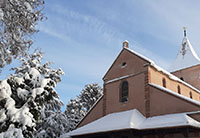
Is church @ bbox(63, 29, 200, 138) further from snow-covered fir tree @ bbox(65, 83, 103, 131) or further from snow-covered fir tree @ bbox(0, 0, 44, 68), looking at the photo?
snow-covered fir tree @ bbox(65, 83, 103, 131)

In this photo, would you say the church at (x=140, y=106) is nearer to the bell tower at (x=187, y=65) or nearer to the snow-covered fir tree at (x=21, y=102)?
the bell tower at (x=187, y=65)

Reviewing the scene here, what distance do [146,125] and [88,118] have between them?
746cm

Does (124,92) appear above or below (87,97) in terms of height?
below

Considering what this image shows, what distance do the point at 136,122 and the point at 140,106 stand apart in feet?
7.26

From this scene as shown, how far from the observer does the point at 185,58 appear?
31172mm

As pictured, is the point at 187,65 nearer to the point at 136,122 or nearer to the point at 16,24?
the point at 136,122

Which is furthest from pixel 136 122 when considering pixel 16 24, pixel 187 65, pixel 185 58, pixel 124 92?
pixel 185 58

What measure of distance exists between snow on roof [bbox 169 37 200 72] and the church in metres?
6.21

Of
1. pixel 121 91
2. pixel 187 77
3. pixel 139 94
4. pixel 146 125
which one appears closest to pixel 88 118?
pixel 121 91

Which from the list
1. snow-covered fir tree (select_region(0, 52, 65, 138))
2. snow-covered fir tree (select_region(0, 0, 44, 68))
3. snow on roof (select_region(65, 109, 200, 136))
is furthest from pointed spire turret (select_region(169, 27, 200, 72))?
snow-covered fir tree (select_region(0, 0, 44, 68))

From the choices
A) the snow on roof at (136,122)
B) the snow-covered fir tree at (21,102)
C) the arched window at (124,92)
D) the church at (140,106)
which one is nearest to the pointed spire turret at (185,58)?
the church at (140,106)

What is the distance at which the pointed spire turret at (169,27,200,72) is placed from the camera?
29.9 meters

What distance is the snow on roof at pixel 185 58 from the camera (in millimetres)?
29864

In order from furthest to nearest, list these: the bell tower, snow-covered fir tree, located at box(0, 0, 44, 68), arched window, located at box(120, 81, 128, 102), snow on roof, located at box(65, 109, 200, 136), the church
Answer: the bell tower, arched window, located at box(120, 81, 128, 102), the church, snow on roof, located at box(65, 109, 200, 136), snow-covered fir tree, located at box(0, 0, 44, 68)
